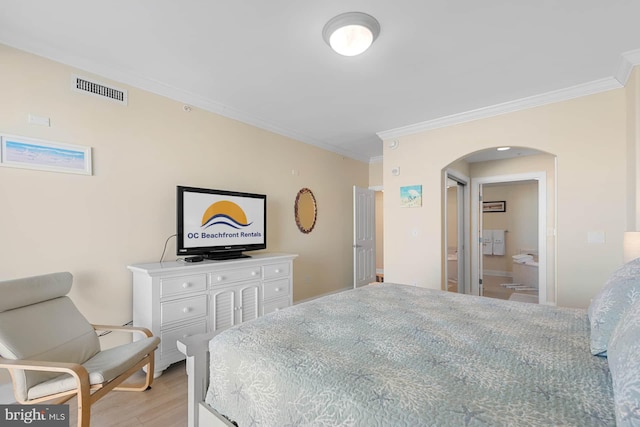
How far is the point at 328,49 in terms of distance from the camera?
219 centimetres

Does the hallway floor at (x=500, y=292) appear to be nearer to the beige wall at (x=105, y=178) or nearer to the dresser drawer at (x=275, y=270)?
the dresser drawer at (x=275, y=270)

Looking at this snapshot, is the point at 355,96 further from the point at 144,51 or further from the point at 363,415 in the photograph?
the point at 363,415

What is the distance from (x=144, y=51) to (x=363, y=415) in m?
2.79

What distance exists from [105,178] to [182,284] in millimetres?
1154

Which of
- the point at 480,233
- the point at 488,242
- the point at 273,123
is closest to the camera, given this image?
the point at 273,123

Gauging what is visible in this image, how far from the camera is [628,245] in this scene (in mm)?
2004

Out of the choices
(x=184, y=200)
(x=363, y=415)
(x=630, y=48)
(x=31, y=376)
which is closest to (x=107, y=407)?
(x=31, y=376)

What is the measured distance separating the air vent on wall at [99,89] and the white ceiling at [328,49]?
106 mm

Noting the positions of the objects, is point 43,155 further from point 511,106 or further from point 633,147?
point 633,147

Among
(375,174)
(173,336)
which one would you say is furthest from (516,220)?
(173,336)

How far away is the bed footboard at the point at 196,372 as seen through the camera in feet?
4.41

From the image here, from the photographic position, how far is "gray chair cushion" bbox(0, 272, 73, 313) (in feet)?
5.58

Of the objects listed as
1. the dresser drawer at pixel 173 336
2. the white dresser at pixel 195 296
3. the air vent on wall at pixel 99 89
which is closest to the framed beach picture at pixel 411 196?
the white dresser at pixel 195 296

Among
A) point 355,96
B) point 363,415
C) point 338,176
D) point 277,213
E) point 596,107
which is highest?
point 355,96
